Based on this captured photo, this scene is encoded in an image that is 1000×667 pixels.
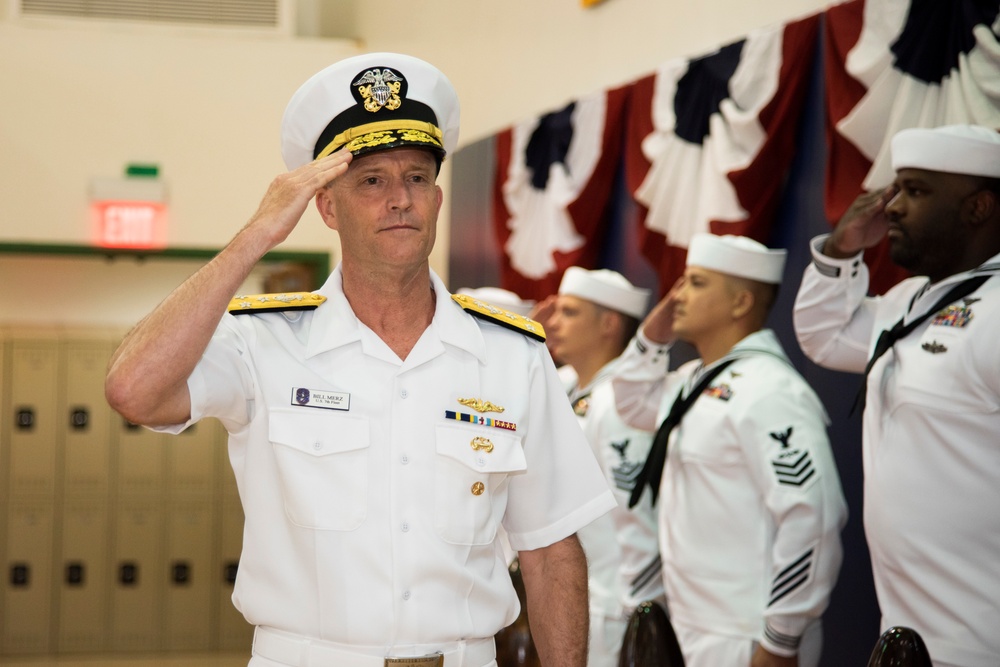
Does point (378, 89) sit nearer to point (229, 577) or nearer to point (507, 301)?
point (507, 301)

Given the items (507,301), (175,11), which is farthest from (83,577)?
(507,301)

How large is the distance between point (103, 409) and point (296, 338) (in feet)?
20.9

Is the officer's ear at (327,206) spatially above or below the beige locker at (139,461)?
above

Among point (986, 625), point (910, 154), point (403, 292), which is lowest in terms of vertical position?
point (986, 625)

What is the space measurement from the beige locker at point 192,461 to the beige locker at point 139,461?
0.06 meters

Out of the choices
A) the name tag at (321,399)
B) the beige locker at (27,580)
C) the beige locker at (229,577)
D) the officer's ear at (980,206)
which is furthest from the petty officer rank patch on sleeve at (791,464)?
the beige locker at (27,580)

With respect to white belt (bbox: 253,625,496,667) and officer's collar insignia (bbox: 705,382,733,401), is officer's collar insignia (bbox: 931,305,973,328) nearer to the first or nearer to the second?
officer's collar insignia (bbox: 705,382,733,401)

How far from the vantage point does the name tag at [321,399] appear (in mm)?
1820

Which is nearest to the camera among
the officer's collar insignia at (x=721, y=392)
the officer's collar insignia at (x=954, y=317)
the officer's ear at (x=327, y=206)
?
the officer's ear at (x=327, y=206)

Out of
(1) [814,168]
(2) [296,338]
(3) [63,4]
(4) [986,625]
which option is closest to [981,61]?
(1) [814,168]

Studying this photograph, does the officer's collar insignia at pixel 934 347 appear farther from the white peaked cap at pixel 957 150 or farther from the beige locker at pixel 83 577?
the beige locker at pixel 83 577

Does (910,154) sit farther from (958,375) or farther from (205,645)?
(205,645)

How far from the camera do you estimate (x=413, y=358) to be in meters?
1.89

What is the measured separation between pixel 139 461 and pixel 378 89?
6.46m
